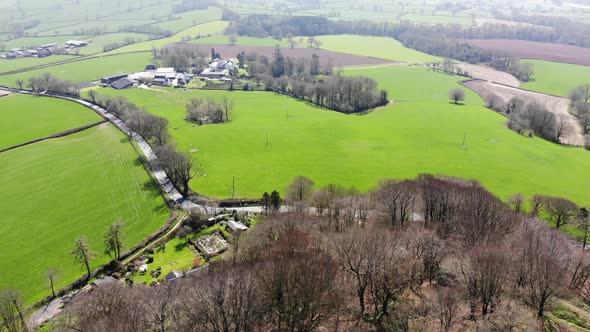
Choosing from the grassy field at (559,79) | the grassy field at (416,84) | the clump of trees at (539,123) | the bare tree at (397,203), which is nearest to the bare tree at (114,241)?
the bare tree at (397,203)

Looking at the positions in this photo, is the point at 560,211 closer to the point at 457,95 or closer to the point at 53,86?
the point at 457,95

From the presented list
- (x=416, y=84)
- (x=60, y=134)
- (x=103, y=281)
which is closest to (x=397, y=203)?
(x=103, y=281)

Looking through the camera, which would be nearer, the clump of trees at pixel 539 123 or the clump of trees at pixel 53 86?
the clump of trees at pixel 539 123

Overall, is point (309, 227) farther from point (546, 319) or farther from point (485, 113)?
point (485, 113)

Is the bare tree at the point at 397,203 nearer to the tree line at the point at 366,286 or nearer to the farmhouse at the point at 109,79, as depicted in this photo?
the tree line at the point at 366,286

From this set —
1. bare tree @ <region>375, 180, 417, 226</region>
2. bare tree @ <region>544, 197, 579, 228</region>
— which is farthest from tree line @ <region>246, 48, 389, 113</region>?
bare tree @ <region>375, 180, 417, 226</region>

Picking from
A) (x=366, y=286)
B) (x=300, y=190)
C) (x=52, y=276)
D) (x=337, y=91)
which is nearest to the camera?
(x=366, y=286)

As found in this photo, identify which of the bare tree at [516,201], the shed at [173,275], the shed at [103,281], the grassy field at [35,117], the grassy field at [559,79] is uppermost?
the grassy field at [559,79]
